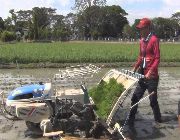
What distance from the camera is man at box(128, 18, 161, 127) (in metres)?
8.55

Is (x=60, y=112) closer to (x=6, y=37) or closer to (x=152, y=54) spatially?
(x=152, y=54)

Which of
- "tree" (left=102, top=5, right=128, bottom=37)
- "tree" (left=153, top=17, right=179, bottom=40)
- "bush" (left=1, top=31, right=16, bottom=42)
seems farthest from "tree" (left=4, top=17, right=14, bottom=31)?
"tree" (left=153, top=17, right=179, bottom=40)

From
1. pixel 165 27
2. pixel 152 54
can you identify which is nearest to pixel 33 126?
pixel 152 54

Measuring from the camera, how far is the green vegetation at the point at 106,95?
785cm

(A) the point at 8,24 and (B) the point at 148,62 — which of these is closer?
(B) the point at 148,62

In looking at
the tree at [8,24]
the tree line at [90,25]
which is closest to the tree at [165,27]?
the tree line at [90,25]

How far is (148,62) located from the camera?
28.7 ft

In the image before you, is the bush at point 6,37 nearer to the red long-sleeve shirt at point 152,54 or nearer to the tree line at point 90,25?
the tree line at point 90,25

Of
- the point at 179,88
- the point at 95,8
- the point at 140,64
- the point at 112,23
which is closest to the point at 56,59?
the point at 179,88

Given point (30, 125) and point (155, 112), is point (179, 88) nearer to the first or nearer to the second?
point (155, 112)

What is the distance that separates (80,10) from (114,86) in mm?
94647

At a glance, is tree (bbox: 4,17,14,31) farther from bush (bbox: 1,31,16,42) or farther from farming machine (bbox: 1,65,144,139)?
farming machine (bbox: 1,65,144,139)

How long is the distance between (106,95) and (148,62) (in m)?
1.18

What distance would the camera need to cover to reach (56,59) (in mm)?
24953
